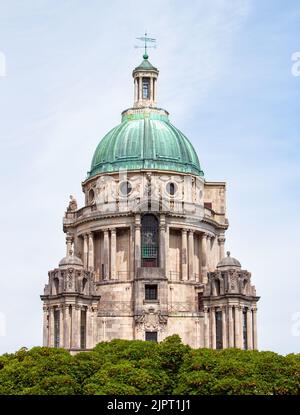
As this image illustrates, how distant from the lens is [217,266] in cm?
11450

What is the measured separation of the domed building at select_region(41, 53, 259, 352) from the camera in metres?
111

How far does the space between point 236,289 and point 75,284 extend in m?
16.7

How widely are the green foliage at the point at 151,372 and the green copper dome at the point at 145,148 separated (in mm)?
42300

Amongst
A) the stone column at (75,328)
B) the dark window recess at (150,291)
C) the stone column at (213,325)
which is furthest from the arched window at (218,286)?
the stone column at (75,328)

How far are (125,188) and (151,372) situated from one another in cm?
4687

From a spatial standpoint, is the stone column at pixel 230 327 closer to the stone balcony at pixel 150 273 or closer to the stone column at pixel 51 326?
the stone balcony at pixel 150 273

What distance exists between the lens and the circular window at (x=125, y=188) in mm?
120562

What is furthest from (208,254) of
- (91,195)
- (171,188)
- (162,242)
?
(91,195)

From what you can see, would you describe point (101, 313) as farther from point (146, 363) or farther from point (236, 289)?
point (146, 363)

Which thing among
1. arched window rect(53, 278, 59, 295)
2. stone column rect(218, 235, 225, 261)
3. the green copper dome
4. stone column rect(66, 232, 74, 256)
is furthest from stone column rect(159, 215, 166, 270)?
stone column rect(66, 232, 74, 256)

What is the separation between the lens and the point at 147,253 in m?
117

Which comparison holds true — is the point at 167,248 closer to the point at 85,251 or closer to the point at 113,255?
the point at 113,255
